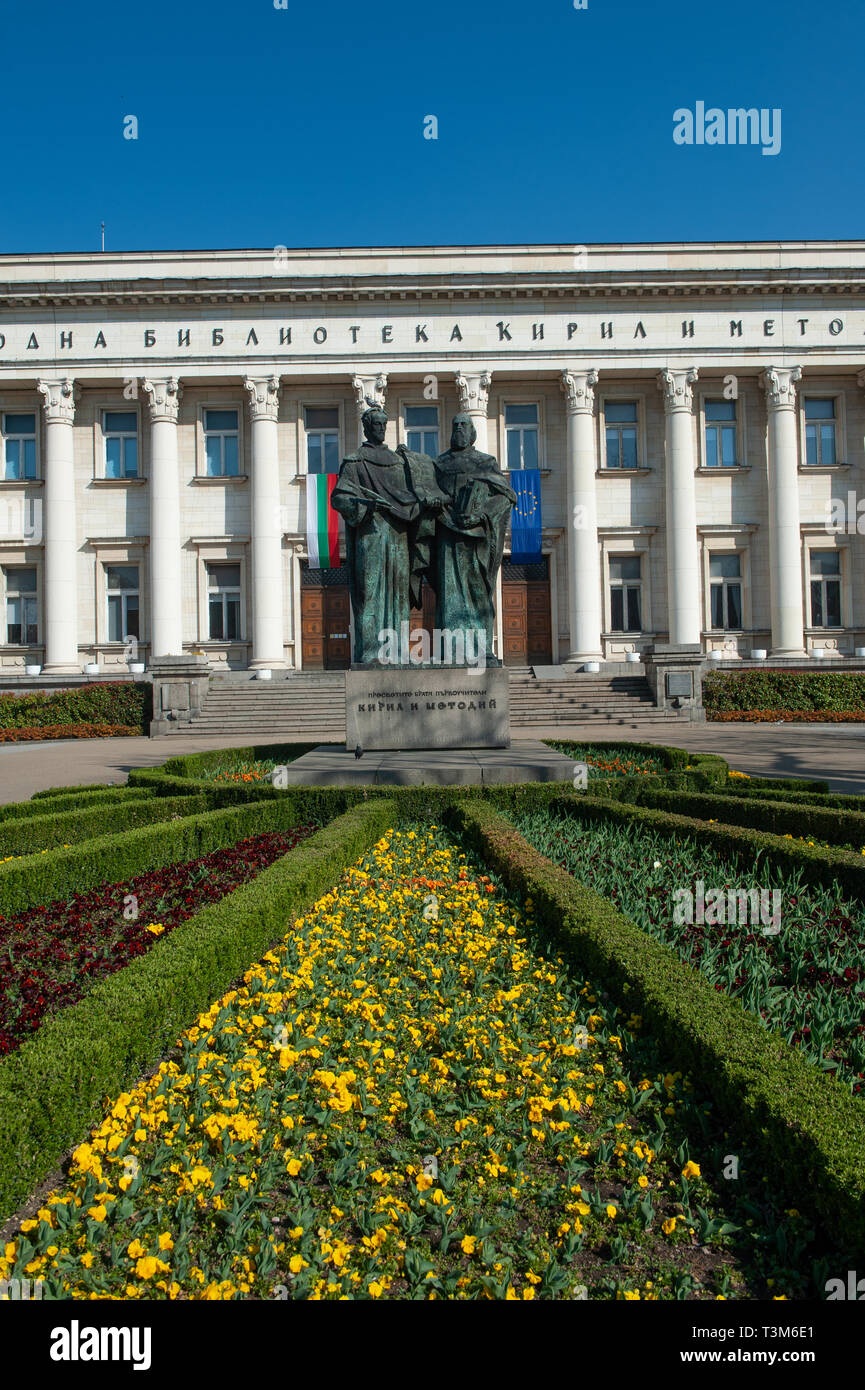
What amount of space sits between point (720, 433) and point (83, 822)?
104ft

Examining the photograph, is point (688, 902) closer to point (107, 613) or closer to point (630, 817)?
point (630, 817)

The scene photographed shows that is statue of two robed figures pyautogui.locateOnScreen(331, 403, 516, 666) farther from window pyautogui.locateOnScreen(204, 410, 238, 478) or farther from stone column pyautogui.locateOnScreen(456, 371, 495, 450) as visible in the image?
window pyautogui.locateOnScreen(204, 410, 238, 478)

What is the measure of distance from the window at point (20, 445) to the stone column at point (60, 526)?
1.63m

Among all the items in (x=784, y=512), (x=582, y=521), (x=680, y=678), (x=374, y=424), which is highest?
(x=784, y=512)

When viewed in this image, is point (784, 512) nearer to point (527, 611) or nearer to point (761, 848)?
point (527, 611)

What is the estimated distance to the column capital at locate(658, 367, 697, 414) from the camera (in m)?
33.0

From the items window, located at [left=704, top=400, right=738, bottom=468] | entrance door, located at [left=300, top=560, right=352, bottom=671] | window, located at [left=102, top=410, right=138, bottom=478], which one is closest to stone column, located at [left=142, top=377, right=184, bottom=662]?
window, located at [left=102, top=410, right=138, bottom=478]

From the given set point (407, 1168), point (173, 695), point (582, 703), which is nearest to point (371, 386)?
point (173, 695)

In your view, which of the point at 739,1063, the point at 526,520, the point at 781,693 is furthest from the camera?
the point at 526,520

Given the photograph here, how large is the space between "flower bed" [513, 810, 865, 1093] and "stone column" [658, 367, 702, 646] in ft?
86.2

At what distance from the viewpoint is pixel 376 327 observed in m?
33.0

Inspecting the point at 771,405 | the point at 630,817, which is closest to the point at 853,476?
the point at 771,405

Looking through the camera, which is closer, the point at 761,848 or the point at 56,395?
the point at 761,848

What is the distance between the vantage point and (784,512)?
33219 mm
